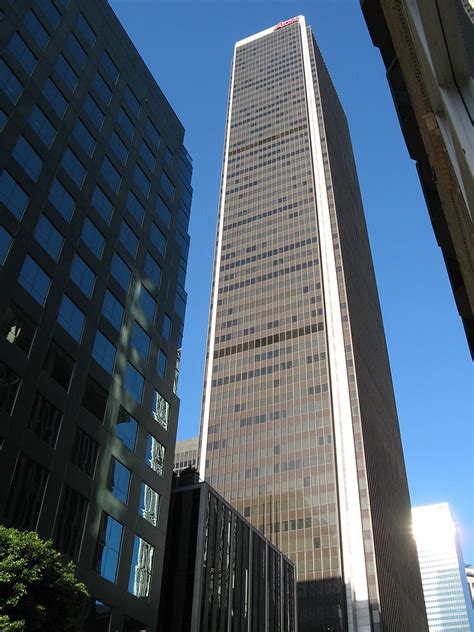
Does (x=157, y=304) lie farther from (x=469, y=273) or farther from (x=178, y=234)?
(x=469, y=273)

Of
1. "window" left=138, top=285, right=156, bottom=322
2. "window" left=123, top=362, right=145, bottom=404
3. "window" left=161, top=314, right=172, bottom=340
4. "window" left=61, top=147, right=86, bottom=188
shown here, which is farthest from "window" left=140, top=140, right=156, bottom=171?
"window" left=123, top=362, right=145, bottom=404

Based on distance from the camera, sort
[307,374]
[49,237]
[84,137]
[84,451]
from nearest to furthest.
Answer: [84,451] < [49,237] < [84,137] < [307,374]

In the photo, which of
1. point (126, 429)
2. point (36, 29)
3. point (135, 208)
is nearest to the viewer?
point (126, 429)

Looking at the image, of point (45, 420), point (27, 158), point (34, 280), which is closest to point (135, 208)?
point (27, 158)

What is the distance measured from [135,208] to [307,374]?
7131cm

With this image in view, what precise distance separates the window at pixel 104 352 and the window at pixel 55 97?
1746 centimetres

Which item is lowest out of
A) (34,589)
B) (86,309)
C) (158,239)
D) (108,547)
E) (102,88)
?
(34,589)

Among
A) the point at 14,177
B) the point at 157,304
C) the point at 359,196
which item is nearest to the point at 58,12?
the point at 14,177

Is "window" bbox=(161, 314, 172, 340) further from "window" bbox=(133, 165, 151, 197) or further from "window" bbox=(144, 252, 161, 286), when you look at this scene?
"window" bbox=(133, 165, 151, 197)

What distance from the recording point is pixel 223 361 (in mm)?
127812

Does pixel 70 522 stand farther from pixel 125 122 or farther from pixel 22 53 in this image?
pixel 125 122

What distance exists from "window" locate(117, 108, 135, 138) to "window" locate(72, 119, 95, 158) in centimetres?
624

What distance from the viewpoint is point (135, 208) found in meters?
52.7

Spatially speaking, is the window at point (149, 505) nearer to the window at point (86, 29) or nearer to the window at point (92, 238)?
the window at point (92, 238)
